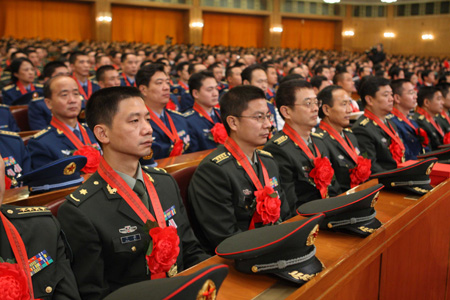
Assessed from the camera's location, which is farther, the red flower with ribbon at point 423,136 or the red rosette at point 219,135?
the red flower with ribbon at point 423,136

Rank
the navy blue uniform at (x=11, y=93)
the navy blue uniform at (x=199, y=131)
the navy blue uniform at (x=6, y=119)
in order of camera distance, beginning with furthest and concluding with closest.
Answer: the navy blue uniform at (x=11, y=93), the navy blue uniform at (x=199, y=131), the navy blue uniform at (x=6, y=119)

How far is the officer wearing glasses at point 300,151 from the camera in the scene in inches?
98.4

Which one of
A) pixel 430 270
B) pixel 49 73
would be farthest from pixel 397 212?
pixel 49 73

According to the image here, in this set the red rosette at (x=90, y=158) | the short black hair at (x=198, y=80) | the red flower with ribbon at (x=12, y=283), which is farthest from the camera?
the short black hair at (x=198, y=80)

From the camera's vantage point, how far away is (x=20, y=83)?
17.6 feet

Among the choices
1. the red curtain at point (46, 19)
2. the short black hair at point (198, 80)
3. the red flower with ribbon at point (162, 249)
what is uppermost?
the red curtain at point (46, 19)

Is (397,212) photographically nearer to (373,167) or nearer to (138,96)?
(138,96)

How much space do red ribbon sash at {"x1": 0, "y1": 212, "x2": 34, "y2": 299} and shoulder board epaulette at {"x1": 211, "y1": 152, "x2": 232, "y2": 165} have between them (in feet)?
3.26

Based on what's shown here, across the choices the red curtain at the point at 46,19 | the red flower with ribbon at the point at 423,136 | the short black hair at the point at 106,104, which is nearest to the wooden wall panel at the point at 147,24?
the red curtain at the point at 46,19

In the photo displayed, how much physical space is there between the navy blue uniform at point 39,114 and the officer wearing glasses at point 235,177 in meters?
2.48

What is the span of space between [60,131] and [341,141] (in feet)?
6.09

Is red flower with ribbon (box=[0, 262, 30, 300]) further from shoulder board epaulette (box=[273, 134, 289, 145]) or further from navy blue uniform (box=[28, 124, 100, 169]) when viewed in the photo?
shoulder board epaulette (box=[273, 134, 289, 145])

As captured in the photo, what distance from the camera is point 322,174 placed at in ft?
8.13

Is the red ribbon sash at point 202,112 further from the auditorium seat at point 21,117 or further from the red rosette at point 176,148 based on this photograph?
the auditorium seat at point 21,117
